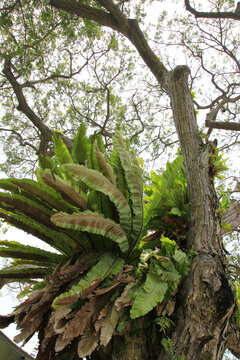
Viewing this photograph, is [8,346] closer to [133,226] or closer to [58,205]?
[58,205]

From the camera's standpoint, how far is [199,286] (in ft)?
4.93

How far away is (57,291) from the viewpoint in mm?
1573

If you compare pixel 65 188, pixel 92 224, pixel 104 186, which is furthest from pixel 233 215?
pixel 65 188

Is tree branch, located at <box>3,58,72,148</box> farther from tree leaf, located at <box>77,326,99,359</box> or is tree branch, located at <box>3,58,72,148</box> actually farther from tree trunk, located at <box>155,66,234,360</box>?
tree leaf, located at <box>77,326,99,359</box>

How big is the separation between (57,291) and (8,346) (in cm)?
120

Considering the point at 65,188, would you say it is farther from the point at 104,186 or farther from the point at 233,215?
the point at 233,215

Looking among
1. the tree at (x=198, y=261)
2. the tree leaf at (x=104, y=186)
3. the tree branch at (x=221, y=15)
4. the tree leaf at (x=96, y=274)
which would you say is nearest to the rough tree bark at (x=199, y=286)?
the tree at (x=198, y=261)

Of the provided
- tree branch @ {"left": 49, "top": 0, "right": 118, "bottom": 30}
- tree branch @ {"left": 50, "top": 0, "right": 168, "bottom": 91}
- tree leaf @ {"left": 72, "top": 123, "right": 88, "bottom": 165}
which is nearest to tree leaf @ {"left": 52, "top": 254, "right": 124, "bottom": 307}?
tree leaf @ {"left": 72, "top": 123, "right": 88, "bottom": 165}

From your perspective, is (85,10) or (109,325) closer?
(109,325)

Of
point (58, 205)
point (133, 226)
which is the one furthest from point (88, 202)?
point (133, 226)

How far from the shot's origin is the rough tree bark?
135cm

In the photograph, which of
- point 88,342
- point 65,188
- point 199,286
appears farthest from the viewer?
point 65,188

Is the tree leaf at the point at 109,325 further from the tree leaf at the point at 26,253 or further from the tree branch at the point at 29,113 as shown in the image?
the tree branch at the point at 29,113

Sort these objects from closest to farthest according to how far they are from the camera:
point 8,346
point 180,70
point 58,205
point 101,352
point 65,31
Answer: point 101,352 < point 58,205 < point 8,346 < point 180,70 < point 65,31
